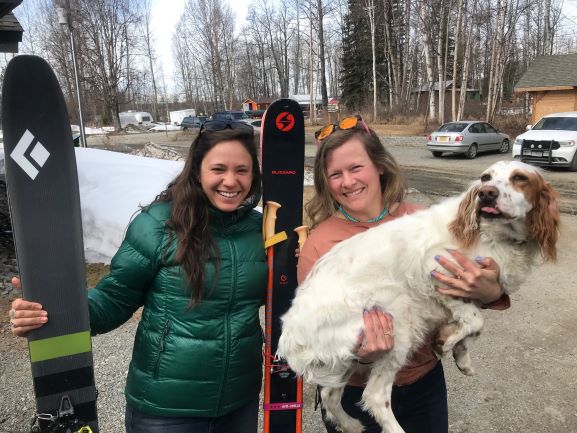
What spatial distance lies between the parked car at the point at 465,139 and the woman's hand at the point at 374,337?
1865 centimetres

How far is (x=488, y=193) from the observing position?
192cm

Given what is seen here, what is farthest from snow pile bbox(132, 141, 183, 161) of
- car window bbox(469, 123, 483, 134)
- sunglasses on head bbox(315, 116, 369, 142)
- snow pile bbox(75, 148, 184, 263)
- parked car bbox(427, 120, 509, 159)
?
sunglasses on head bbox(315, 116, 369, 142)

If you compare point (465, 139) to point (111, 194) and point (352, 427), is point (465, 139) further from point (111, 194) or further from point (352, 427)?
point (352, 427)

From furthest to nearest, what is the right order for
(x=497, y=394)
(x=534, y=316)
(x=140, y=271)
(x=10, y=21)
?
(x=10, y=21) < (x=534, y=316) < (x=497, y=394) < (x=140, y=271)

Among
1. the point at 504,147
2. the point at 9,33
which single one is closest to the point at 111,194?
the point at 9,33

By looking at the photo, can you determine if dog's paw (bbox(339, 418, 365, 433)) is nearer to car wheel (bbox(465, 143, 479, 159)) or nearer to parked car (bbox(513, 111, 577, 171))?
parked car (bbox(513, 111, 577, 171))

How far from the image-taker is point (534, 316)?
5160 millimetres

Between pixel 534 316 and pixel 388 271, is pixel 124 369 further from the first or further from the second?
pixel 534 316

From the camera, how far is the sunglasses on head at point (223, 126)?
2057mm

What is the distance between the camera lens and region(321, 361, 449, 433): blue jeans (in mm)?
2033

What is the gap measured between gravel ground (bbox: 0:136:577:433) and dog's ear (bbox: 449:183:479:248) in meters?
2.10

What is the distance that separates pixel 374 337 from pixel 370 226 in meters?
0.56

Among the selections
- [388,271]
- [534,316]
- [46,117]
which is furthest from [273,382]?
[534,316]

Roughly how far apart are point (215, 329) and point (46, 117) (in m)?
1.49
